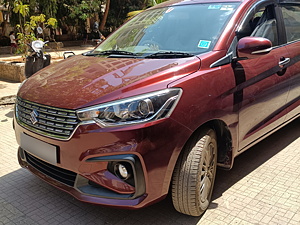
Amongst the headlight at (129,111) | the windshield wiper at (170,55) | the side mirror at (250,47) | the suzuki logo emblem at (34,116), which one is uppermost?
the side mirror at (250,47)

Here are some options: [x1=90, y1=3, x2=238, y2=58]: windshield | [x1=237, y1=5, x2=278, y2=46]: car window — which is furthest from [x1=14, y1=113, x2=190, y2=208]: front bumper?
[x1=237, y1=5, x2=278, y2=46]: car window

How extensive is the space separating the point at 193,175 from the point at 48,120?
1.17 m

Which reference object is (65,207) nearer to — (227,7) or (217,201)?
(217,201)

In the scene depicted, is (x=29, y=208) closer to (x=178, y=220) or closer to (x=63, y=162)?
(x=63, y=162)

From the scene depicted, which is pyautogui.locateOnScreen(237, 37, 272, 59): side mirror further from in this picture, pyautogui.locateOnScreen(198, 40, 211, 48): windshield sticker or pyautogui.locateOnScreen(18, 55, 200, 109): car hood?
pyautogui.locateOnScreen(18, 55, 200, 109): car hood

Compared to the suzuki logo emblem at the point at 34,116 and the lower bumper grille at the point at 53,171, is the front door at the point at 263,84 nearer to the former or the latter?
the lower bumper grille at the point at 53,171

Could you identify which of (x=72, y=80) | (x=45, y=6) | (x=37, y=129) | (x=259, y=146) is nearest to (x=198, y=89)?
(x=72, y=80)

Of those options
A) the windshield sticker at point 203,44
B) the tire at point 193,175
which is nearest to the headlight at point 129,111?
the tire at point 193,175

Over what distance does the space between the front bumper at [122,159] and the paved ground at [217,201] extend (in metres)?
0.50

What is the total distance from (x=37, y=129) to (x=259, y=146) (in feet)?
9.40

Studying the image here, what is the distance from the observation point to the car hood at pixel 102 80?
2.27m

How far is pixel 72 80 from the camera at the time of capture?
8.54 ft

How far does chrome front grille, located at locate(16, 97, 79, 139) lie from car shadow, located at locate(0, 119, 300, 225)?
2.61 feet

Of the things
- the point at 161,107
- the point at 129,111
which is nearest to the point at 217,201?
the point at 161,107
